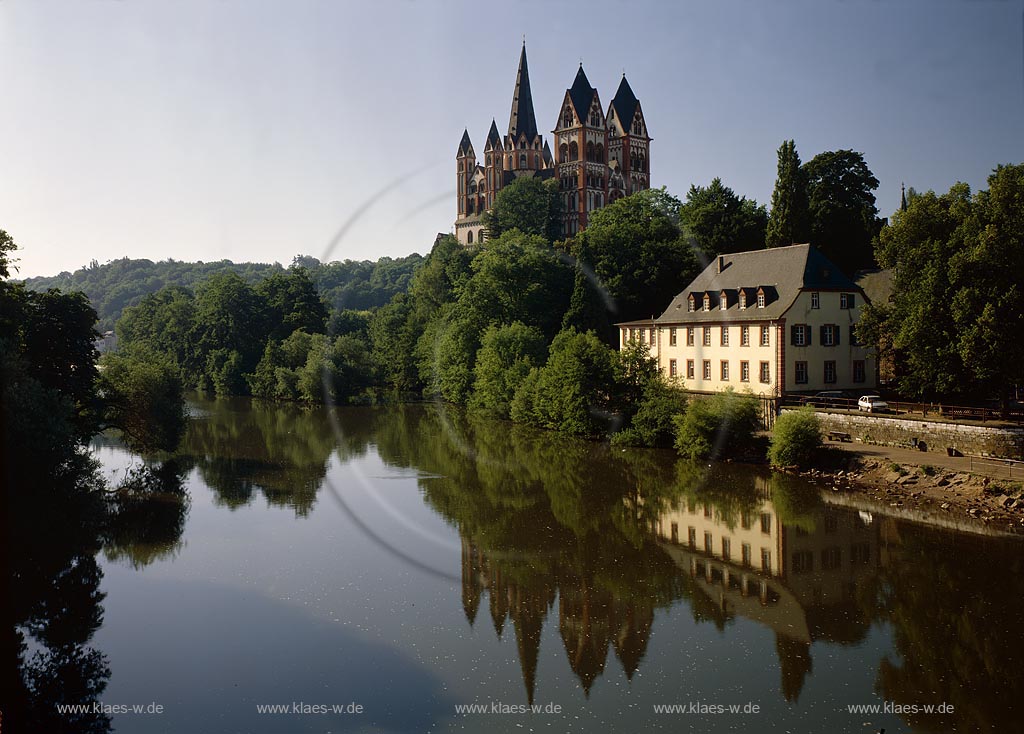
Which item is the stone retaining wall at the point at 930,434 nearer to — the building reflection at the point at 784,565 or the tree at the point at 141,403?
the building reflection at the point at 784,565

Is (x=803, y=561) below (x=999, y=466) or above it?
below

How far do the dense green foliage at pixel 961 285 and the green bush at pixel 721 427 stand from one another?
21.7 ft

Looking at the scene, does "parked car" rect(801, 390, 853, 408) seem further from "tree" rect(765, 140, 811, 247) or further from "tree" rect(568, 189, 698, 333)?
"tree" rect(568, 189, 698, 333)

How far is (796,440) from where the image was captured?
34.2m

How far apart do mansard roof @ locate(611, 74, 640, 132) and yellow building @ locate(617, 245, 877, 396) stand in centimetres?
5950

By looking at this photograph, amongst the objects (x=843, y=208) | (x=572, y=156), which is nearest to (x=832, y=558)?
(x=843, y=208)

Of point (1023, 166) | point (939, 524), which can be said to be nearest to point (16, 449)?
point (939, 524)

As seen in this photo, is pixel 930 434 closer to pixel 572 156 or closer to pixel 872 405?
pixel 872 405

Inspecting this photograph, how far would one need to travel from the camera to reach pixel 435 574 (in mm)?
21750

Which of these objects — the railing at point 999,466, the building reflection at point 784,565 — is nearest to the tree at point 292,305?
the building reflection at point 784,565

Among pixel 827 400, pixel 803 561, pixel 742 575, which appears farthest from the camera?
pixel 827 400

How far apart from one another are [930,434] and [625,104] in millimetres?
77306

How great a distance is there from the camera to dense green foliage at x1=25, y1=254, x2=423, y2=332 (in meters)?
114

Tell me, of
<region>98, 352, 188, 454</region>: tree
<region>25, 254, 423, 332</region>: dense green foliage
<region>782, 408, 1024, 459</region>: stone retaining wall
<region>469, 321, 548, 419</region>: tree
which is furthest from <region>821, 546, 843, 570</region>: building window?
<region>25, 254, 423, 332</region>: dense green foliage
